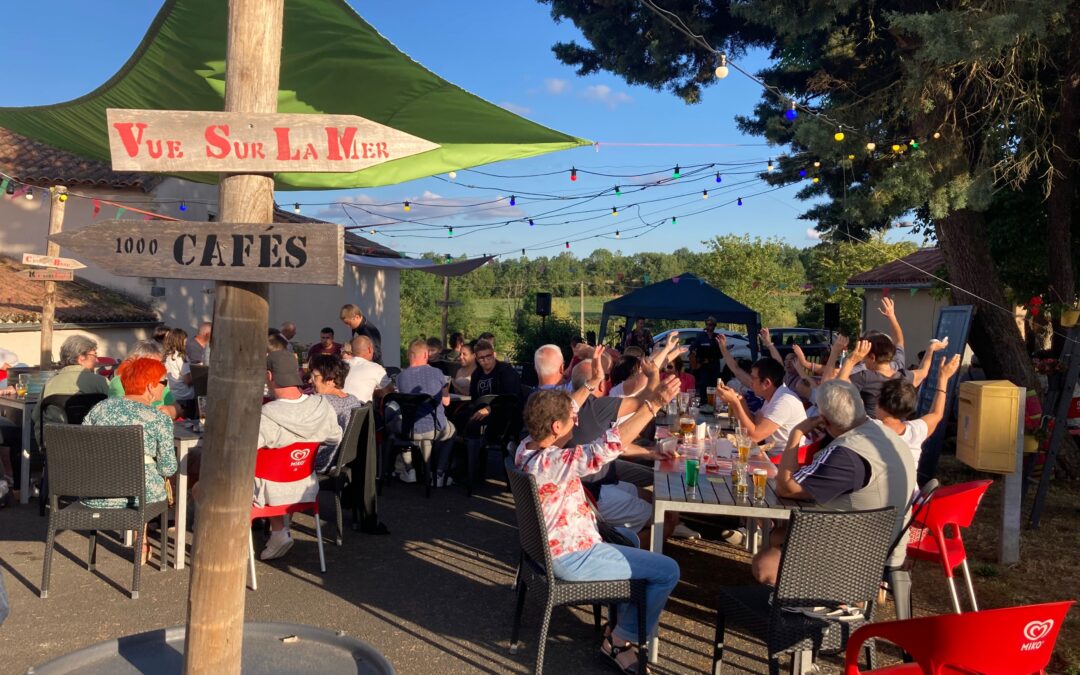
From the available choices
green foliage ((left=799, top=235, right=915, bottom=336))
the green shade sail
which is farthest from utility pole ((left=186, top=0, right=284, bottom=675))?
green foliage ((left=799, top=235, right=915, bottom=336))

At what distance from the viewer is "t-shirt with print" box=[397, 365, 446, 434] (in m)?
6.84

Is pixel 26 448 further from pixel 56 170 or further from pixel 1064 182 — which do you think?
pixel 56 170

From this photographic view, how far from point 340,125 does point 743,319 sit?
13044mm

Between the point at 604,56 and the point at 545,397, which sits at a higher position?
the point at 604,56

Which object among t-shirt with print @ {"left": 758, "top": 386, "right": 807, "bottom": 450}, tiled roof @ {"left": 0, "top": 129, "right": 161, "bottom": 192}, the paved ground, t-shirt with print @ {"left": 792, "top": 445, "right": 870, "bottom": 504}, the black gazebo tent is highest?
tiled roof @ {"left": 0, "top": 129, "right": 161, "bottom": 192}

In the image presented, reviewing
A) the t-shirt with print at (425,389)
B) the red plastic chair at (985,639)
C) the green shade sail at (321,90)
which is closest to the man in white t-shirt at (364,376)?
the t-shirt with print at (425,389)

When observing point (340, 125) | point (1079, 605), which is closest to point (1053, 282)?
point (1079, 605)

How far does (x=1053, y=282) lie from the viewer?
816 cm

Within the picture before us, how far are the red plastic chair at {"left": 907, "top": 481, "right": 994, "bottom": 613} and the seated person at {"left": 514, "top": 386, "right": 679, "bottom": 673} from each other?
1.28 meters

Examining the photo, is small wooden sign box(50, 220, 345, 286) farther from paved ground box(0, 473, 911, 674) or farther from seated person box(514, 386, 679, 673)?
paved ground box(0, 473, 911, 674)

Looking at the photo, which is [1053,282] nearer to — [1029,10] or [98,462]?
[1029,10]

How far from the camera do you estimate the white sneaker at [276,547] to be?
4.89m

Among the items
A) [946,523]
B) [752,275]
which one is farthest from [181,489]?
[752,275]

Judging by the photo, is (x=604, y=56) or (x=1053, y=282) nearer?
(x=1053, y=282)
